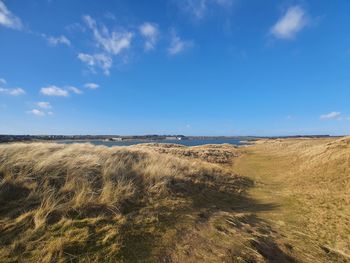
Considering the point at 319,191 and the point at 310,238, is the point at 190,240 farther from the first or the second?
the point at 319,191

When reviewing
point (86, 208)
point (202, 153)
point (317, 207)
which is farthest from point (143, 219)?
point (202, 153)

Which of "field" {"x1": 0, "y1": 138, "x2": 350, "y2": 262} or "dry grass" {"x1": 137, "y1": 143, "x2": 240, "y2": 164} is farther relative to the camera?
"dry grass" {"x1": 137, "y1": 143, "x2": 240, "y2": 164}

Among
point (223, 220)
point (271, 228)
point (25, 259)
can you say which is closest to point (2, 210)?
point (25, 259)

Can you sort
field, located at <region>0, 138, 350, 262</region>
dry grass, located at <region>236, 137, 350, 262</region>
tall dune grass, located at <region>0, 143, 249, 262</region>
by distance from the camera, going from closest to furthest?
tall dune grass, located at <region>0, 143, 249, 262</region> < field, located at <region>0, 138, 350, 262</region> < dry grass, located at <region>236, 137, 350, 262</region>

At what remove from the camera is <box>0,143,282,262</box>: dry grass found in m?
5.23

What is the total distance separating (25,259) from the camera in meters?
4.68

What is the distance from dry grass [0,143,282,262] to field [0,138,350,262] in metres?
0.02

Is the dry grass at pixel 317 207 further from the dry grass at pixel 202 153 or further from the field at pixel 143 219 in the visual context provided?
the dry grass at pixel 202 153

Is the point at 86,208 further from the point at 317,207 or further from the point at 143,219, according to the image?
the point at 317,207

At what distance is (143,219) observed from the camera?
7148 mm

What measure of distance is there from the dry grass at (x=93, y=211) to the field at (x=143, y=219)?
2 cm

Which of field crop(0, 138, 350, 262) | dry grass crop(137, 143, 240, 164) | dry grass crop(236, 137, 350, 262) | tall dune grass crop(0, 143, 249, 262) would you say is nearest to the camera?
tall dune grass crop(0, 143, 249, 262)

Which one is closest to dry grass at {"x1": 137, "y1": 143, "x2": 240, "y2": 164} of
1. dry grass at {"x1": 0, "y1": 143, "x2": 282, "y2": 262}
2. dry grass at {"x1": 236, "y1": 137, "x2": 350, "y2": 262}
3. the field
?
dry grass at {"x1": 236, "y1": 137, "x2": 350, "y2": 262}

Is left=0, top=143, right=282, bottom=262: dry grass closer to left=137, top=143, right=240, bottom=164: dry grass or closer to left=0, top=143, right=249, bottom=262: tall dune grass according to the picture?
left=0, top=143, right=249, bottom=262: tall dune grass
